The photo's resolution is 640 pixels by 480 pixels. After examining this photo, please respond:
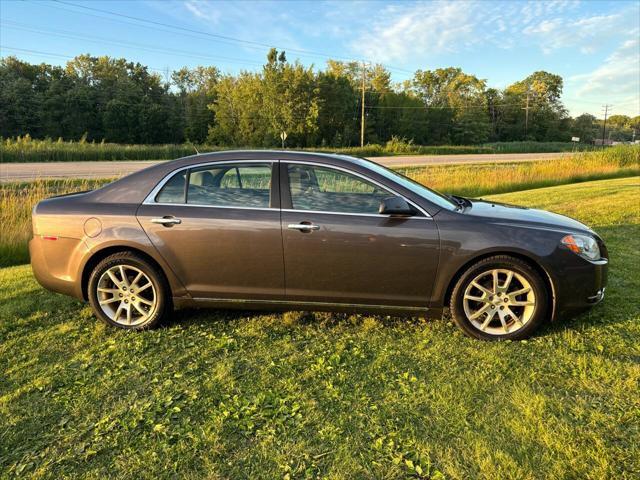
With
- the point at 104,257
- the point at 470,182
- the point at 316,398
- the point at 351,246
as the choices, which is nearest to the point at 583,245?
the point at 351,246

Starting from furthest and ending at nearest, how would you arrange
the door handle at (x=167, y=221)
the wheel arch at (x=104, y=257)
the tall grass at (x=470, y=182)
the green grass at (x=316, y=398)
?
the tall grass at (x=470, y=182) < the wheel arch at (x=104, y=257) < the door handle at (x=167, y=221) < the green grass at (x=316, y=398)

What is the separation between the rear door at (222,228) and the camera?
365cm

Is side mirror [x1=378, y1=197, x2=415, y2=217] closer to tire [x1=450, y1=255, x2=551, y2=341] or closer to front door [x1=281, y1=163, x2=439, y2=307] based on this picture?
front door [x1=281, y1=163, x2=439, y2=307]

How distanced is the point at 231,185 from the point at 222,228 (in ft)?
1.43

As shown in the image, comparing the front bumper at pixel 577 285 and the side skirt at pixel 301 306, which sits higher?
the front bumper at pixel 577 285

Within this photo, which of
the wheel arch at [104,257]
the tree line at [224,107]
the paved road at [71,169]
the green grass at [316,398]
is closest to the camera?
the green grass at [316,398]

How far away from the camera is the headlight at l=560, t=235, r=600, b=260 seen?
349 cm

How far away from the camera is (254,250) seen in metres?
3.65

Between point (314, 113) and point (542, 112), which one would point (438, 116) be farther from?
point (314, 113)

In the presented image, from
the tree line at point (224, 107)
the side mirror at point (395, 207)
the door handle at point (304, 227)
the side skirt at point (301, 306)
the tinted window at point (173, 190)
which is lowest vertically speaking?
the side skirt at point (301, 306)

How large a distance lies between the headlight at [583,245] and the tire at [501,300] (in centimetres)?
36

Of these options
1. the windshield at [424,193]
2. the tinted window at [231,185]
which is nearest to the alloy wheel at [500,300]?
the windshield at [424,193]

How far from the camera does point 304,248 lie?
Result: 3.58 metres

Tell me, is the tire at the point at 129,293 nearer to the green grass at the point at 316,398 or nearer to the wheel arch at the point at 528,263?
the green grass at the point at 316,398
